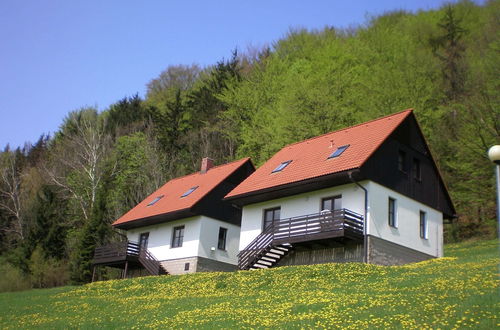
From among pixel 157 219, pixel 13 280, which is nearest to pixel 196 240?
pixel 157 219

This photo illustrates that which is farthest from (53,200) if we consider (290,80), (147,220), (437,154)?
(437,154)

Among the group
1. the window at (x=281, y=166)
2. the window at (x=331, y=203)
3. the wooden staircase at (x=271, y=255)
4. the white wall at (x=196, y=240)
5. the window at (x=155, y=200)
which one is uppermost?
the window at (x=281, y=166)

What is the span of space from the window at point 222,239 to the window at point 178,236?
220 centimetres

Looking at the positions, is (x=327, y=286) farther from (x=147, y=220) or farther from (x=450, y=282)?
(x=147, y=220)

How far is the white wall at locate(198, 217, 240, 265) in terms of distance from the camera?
110 feet

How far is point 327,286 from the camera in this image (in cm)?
1923

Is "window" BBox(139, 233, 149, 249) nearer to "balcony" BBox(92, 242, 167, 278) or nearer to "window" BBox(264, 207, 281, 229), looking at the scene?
"balcony" BBox(92, 242, 167, 278)

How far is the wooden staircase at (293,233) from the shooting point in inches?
→ 961

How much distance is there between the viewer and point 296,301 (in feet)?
55.3

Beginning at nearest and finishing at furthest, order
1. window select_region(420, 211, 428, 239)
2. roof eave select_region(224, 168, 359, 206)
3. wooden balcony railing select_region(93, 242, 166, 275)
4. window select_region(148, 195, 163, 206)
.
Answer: roof eave select_region(224, 168, 359, 206), window select_region(420, 211, 428, 239), wooden balcony railing select_region(93, 242, 166, 275), window select_region(148, 195, 163, 206)

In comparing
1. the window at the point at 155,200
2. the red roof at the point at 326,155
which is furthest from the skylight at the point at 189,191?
the red roof at the point at 326,155

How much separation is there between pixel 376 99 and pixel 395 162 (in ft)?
44.2

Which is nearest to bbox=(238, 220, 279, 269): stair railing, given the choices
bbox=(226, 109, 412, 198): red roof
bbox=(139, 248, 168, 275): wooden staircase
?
bbox=(226, 109, 412, 198): red roof

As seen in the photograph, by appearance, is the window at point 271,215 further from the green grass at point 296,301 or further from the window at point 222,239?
the window at point 222,239
